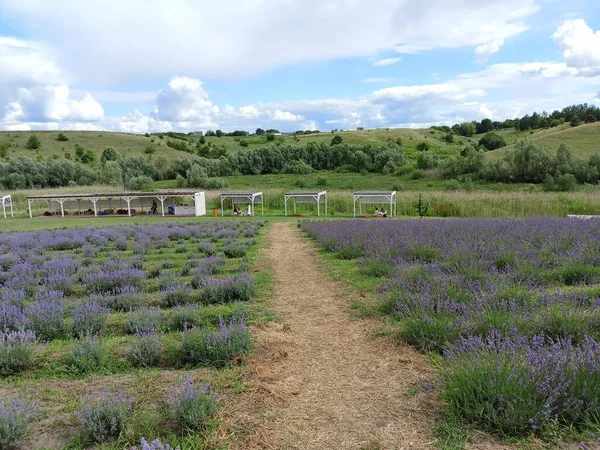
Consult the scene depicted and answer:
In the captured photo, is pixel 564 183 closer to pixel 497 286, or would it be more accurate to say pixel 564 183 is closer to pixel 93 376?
pixel 497 286

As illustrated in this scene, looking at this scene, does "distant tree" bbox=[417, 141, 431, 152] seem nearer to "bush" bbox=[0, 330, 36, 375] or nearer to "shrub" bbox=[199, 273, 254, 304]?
"shrub" bbox=[199, 273, 254, 304]

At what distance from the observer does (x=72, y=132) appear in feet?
349

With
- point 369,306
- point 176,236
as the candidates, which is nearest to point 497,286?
point 369,306

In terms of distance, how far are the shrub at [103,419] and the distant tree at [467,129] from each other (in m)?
119

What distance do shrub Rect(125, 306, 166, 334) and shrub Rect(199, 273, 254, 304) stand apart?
56.1 inches

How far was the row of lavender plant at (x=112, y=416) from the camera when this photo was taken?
3.44 m

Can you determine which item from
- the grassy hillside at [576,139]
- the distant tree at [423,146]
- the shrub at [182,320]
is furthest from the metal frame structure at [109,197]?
the distant tree at [423,146]

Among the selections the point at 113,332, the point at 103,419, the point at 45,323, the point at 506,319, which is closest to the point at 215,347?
the point at 103,419

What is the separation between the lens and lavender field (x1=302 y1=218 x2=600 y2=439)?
11.3ft

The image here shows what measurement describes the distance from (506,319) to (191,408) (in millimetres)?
3821

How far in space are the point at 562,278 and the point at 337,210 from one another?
1106 inches

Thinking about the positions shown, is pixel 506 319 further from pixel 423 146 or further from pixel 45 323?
pixel 423 146

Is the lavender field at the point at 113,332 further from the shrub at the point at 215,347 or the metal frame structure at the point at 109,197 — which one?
the metal frame structure at the point at 109,197

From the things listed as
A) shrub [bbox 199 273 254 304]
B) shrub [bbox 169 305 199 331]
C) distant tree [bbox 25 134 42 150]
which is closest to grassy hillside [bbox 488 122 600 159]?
shrub [bbox 199 273 254 304]
